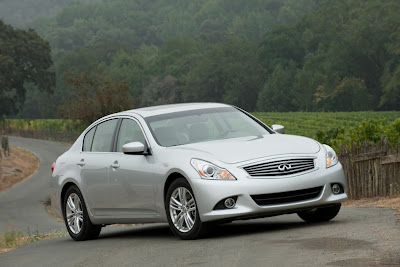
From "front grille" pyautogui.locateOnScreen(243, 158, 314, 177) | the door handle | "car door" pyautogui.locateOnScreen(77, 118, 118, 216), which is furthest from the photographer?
"car door" pyautogui.locateOnScreen(77, 118, 118, 216)

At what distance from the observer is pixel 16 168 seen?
210 ft

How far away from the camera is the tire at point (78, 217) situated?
13219 millimetres

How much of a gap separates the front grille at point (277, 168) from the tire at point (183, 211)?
748 mm

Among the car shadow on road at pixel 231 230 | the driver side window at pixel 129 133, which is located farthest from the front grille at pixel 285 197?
the driver side window at pixel 129 133

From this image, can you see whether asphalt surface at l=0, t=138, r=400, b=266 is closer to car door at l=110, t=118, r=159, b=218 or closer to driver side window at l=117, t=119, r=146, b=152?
car door at l=110, t=118, r=159, b=218

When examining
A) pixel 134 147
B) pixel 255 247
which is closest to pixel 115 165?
pixel 134 147

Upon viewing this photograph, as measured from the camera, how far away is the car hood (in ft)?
35.8

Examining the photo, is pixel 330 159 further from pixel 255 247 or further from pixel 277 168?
pixel 255 247

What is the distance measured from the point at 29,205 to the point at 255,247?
3535cm

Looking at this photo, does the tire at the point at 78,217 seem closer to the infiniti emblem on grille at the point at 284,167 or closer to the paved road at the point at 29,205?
the infiniti emblem on grille at the point at 284,167

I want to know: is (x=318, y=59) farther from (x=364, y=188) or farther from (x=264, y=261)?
(x=264, y=261)

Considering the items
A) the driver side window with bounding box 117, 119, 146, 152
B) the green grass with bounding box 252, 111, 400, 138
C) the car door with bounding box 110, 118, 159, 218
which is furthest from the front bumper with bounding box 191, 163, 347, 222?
the green grass with bounding box 252, 111, 400, 138

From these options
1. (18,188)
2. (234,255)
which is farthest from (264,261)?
(18,188)

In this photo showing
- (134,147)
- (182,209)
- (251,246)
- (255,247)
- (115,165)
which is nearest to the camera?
(255,247)
